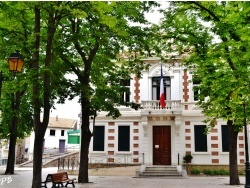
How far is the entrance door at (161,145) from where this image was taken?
2383 cm

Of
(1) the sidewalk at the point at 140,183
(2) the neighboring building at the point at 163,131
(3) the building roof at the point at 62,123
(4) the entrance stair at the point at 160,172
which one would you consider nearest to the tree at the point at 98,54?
(1) the sidewalk at the point at 140,183

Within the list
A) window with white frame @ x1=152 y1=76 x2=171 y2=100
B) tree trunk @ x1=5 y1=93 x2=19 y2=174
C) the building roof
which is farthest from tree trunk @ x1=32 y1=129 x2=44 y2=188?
the building roof

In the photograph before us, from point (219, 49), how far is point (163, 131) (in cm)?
1265

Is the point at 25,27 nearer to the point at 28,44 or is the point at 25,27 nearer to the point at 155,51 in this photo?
the point at 28,44

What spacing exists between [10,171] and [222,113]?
1625 centimetres

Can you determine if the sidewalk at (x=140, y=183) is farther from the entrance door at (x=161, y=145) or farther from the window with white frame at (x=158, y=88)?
the window with white frame at (x=158, y=88)

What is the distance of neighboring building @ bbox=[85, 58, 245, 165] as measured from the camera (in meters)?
23.6

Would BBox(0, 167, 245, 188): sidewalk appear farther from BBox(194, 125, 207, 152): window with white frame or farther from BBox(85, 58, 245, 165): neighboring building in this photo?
BBox(194, 125, 207, 152): window with white frame

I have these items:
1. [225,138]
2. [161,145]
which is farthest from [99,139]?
[225,138]

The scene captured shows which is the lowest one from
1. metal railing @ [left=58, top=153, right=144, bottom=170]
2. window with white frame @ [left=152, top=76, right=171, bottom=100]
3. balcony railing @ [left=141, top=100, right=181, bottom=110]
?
metal railing @ [left=58, top=153, right=144, bottom=170]

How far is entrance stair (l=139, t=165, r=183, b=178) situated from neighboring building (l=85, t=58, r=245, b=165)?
1.82 metres

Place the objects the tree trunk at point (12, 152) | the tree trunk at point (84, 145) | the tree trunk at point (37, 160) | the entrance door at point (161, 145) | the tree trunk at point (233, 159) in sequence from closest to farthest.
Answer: the tree trunk at point (37, 160) → the tree trunk at point (233, 159) → the tree trunk at point (84, 145) → the tree trunk at point (12, 152) → the entrance door at point (161, 145)

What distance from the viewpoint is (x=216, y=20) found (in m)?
12.7

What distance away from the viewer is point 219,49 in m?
12.3
